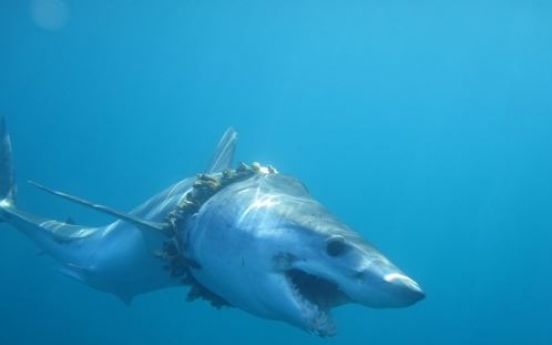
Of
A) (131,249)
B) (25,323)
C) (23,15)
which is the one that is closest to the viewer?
(131,249)

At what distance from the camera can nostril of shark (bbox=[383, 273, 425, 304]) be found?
3133 mm

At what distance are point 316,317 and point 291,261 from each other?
15.8 inches

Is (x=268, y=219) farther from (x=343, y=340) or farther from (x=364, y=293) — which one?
(x=343, y=340)

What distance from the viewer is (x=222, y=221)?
182 inches

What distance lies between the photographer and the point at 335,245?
352 centimetres

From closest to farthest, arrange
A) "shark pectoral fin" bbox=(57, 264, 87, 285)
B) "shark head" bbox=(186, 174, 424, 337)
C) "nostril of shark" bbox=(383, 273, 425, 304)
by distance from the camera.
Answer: "nostril of shark" bbox=(383, 273, 425, 304)
"shark head" bbox=(186, 174, 424, 337)
"shark pectoral fin" bbox=(57, 264, 87, 285)

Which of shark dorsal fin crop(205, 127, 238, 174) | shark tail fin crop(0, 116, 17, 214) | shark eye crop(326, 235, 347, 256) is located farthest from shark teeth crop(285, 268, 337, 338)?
shark tail fin crop(0, 116, 17, 214)

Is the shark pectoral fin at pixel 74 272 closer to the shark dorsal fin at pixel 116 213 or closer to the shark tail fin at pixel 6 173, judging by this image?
the shark tail fin at pixel 6 173

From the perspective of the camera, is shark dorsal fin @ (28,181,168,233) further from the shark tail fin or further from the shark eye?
the shark tail fin

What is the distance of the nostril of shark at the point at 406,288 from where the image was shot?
10.3 ft

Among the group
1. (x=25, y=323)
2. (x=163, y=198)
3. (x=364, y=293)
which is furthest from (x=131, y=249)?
(x=25, y=323)

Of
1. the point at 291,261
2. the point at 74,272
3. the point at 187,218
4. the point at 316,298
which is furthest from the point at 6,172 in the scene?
the point at 316,298

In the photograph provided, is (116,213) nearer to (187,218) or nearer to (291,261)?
(187,218)

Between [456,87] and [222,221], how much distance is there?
90.1 metres
